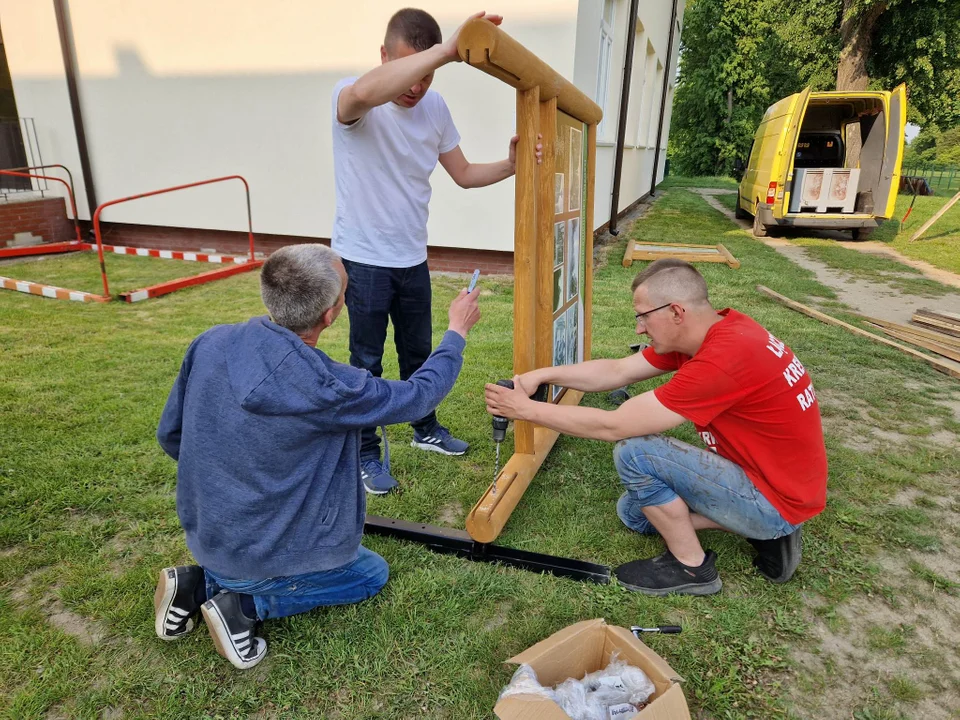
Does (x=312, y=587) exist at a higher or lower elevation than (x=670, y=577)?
higher

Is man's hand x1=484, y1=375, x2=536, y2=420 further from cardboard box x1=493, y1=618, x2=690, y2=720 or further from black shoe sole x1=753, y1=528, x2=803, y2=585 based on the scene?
black shoe sole x1=753, y1=528, x2=803, y2=585

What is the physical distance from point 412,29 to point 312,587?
2.24m

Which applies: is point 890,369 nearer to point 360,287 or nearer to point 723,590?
point 723,590

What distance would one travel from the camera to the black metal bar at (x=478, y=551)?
255 cm

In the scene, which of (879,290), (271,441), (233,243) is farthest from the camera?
(233,243)

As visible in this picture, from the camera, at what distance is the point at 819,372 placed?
4.94 meters

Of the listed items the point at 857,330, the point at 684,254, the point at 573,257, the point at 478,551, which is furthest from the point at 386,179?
the point at 684,254

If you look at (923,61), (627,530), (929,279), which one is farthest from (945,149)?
(627,530)

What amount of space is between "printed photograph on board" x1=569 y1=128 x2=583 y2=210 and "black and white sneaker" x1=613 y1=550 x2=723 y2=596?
6.22 feet

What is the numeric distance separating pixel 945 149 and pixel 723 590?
67.8m

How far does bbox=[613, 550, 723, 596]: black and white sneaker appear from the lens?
96.9 inches

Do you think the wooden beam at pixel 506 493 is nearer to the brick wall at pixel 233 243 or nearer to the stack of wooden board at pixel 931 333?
the stack of wooden board at pixel 931 333

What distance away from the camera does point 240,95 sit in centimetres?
869

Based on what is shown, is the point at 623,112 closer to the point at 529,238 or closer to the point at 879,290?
the point at 879,290
